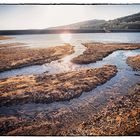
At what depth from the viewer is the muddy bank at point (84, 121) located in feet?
23.5

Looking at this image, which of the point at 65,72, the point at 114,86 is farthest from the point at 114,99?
the point at 65,72

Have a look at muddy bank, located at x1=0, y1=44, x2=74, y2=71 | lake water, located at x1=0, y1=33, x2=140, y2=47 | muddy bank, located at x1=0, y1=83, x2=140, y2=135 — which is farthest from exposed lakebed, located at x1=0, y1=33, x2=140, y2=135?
lake water, located at x1=0, y1=33, x2=140, y2=47

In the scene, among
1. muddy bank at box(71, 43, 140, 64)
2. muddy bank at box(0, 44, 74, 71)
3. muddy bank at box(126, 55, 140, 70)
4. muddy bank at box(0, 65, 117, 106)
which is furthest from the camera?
muddy bank at box(71, 43, 140, 64)

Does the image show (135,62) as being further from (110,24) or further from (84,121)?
(84,121)

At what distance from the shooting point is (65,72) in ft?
32.4

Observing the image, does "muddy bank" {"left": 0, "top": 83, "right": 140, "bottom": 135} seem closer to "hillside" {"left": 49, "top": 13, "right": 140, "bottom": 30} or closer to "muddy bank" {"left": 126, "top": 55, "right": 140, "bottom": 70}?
"muddy bank" {"left": 126, "top": 55, "right": 140, "bottom": 70}

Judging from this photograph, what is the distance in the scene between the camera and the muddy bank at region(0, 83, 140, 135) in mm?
7172

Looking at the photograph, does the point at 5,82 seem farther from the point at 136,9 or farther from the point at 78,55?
the point at 136,9

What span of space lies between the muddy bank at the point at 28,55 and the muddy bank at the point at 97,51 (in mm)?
684

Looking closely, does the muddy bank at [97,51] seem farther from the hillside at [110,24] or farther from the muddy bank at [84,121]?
the muddy bank at [84,121]

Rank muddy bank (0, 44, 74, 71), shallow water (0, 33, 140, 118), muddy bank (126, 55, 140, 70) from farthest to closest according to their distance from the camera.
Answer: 1. muddy bank (0, 44, 74, 71)
2. muddy bank (126, 55, 140, 70)
3. shallow water (0, 33, 140, 118)

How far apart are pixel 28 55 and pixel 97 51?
3314 millimetres

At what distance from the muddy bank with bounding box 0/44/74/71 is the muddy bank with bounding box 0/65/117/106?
1.28m

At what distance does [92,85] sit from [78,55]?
11.0 feet
